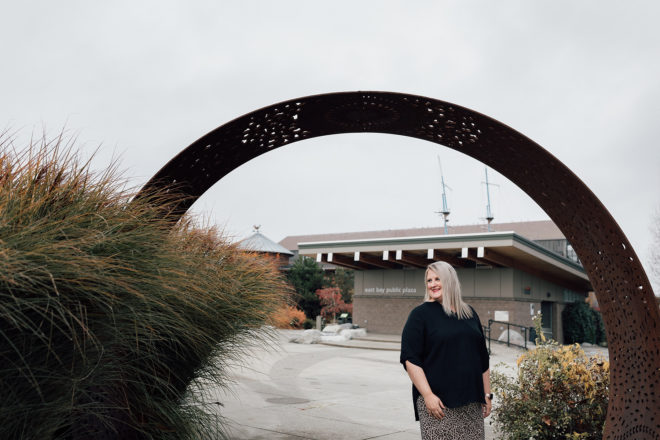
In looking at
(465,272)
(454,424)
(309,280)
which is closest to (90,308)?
(454,424)

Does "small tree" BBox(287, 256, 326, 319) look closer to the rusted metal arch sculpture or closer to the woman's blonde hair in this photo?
the rusted metal arch sculpture

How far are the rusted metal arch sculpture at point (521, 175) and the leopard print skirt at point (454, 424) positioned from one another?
65.5 inches

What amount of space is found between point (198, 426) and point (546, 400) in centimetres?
309

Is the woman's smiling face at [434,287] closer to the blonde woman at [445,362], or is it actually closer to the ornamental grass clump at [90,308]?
the blonde woman at [445,362]

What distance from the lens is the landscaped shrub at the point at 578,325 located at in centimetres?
3059

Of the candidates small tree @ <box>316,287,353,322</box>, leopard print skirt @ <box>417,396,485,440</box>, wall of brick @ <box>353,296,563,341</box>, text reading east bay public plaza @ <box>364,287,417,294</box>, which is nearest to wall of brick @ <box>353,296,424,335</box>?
wall of brick @ <box>353,296,563,341</box>

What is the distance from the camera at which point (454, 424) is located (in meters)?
3.63

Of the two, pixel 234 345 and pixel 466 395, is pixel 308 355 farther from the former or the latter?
pixel 466 395

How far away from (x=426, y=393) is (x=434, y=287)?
2.25 feet

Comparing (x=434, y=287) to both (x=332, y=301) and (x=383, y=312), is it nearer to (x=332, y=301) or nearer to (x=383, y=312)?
(x=383, y=312)

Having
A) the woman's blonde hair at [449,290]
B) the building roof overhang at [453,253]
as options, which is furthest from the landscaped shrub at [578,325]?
the woman's blonde hair at [449,290]

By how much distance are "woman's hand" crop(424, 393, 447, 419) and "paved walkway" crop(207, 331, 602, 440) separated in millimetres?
1568

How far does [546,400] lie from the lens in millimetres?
5129

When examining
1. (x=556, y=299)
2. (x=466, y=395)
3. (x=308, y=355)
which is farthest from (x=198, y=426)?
(x=556, y=299)
